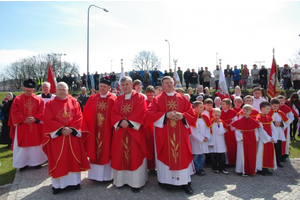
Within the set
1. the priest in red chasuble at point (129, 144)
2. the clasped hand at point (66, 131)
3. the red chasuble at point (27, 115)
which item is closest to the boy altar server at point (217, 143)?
the priest in red chasuble at point (129, 144)

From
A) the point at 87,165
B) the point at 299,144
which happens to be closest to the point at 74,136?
the point at 87,165

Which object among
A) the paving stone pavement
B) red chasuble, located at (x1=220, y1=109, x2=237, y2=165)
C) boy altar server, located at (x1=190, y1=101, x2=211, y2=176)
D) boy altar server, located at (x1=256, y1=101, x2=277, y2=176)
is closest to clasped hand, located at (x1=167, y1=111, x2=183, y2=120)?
boy altar server, located at (x1=190, y1=101, x2=211, y2=176)

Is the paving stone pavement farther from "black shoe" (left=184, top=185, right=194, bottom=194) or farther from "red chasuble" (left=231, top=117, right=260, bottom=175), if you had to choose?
"red chasuble" (left=231, top=117, right=260, bottom=175)

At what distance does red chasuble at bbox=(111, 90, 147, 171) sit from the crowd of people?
0.07ft

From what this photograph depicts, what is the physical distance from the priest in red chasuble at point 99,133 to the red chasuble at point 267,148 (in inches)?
154

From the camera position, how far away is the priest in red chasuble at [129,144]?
4859 mm

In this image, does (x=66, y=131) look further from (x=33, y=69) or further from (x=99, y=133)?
(x=33, y=69)

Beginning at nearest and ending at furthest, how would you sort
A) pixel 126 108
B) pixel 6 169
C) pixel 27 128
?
pixel 126 108
pixel 27 128
pixel 6 169

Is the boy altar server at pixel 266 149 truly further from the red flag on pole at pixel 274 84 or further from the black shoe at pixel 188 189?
the red flag on pole at pixel 274 84

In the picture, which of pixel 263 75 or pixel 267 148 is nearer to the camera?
pixel 267 148

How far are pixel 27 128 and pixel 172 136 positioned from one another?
13.9ft

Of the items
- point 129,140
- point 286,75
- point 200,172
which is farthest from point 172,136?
point 286,75

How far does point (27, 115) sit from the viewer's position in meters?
6.45

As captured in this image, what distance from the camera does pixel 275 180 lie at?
551 cm
